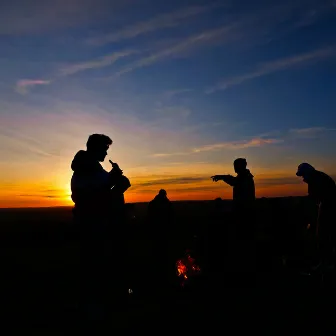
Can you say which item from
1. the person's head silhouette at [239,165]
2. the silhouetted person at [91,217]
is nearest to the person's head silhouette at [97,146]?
the silhouetted person at [91,217]

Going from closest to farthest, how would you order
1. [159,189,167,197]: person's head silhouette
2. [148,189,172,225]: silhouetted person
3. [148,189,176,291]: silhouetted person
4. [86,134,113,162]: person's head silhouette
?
[86,134,113,162]: person's head silhouette → [148,189,176,291]: silhouetted person → [148,189,172,225]: silhouetted person → [159,189,167,197]: person's head silhouette

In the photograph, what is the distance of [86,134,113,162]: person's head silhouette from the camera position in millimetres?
6239

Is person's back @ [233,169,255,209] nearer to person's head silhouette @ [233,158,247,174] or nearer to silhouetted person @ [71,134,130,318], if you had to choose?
person's head silhouette @ [233,158,247,174]

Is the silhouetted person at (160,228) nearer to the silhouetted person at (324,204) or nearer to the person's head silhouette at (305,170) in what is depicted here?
the silhouetted person at (324,204)

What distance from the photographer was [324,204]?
8227 millimetres

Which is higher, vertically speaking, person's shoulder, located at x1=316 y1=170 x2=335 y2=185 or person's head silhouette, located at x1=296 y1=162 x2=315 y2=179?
person's head silhouette, located at x1=296 y1=162 x2=315 y2=179

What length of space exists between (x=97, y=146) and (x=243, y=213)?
14.2 ft

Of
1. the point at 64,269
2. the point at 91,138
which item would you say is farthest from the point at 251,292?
the point at 64,269

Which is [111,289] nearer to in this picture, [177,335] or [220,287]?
[177,335]

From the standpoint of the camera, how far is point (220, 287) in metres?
9.06

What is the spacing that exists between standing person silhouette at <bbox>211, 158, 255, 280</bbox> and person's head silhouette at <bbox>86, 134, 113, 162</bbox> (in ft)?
12.7

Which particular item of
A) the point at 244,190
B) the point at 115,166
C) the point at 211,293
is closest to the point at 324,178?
the point at 244,190

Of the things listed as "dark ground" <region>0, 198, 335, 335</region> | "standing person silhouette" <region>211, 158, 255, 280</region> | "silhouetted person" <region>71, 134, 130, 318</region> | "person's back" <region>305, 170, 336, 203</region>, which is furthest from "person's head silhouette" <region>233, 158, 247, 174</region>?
"silhouetted person" <region>71, 134, 130, 318</region>

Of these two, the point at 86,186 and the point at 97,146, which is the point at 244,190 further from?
the point at 86,186
